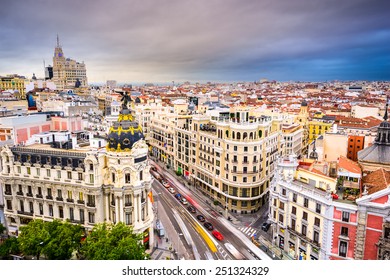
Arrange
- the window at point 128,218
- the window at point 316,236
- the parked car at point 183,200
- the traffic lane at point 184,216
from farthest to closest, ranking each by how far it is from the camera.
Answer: the parked car at point 183,200, the traffic lane at point 184,216, the window at point 128,218, the window at point 316,236

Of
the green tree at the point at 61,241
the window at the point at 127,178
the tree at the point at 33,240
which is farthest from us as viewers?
the window at the point at 127,178

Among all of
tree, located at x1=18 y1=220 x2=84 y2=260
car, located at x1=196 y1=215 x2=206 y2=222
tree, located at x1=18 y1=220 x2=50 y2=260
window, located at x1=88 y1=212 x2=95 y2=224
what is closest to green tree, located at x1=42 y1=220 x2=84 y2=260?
tree, located at x1=18 y1=220 x2=84 y2=260

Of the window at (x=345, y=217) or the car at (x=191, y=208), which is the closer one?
the window at (x=345, y=217)

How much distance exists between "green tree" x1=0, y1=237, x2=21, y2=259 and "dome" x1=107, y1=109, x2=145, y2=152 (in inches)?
239

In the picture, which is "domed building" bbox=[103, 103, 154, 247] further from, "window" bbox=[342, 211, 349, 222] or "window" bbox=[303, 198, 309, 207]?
"window" bbox=[342, 211, 349, 222]

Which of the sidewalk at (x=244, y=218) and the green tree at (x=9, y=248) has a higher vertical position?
the green tree at (x=9, y=248)

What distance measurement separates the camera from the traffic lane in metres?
19.0

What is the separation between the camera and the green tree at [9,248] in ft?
45.6

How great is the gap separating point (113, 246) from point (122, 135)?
6.01 metres

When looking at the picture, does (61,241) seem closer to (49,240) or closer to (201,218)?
(49,240)

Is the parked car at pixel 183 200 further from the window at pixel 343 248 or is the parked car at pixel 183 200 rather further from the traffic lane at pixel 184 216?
the window at pixel 343 248

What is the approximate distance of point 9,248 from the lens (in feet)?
46.2

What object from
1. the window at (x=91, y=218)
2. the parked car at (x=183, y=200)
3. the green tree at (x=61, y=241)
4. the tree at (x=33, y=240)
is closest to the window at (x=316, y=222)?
the green tree at (x=61, y=241)
